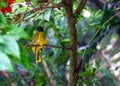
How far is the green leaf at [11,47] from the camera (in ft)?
1.47

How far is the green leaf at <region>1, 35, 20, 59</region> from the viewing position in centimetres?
45

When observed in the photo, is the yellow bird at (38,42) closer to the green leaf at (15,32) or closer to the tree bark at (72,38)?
the tree bark at (72,38)

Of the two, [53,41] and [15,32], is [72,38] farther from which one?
[53,41]

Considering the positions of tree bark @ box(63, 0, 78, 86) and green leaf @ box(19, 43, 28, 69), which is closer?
green leaf @ box(19, 43, 28, 69)

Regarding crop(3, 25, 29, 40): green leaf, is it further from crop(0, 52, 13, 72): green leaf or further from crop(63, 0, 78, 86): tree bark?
crop(63, 0, 78, 86): tree bark

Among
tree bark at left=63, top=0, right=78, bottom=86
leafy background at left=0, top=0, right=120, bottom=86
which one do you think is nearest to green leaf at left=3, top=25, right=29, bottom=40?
leafy background at left=0, top=0, right=120, bottom=86

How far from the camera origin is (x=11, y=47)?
17.8 inches

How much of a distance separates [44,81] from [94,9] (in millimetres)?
543

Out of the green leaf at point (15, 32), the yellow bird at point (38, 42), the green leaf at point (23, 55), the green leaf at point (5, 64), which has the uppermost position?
the yellow bird at point (38, 42)

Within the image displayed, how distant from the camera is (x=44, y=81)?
1.62 metres

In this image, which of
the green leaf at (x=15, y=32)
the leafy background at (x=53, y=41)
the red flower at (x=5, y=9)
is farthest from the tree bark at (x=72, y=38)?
the green leaf at (x=15, y=32)

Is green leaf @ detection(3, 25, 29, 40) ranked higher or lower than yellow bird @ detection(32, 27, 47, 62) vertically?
lower

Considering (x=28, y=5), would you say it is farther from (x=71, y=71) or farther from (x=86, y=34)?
(x=86, y=34)

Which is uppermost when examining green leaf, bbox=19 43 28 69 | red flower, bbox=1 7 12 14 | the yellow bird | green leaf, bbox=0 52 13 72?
red flower, bbox=1 7 12 14
